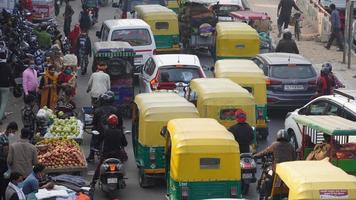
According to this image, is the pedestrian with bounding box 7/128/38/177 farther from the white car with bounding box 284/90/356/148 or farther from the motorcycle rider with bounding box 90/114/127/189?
the white car with bounding box 284/90/356/148

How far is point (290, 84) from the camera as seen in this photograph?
25.3 metres

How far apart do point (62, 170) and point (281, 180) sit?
4.98 meters

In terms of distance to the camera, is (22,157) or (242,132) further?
(242,132)

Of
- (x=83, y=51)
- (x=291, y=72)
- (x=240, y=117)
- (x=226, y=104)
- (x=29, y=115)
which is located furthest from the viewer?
(x=83, y=51)

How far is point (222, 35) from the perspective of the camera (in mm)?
30641

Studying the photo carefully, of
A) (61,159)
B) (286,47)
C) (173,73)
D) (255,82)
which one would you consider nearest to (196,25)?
(286,47)

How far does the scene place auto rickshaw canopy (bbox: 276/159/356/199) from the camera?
44.7 feet

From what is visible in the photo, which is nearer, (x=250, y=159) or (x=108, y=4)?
(x=250, y=159)

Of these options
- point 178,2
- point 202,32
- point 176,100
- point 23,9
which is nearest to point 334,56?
point 202,32

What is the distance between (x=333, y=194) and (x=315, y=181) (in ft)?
1.04

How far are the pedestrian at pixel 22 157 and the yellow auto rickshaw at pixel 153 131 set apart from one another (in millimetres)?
2629

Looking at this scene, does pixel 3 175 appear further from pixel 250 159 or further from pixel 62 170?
pixel 250 159

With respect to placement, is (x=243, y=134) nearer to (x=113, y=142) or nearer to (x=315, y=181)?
(x=113, y=142)

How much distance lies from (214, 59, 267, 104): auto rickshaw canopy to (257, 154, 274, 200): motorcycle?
4.95 meters
